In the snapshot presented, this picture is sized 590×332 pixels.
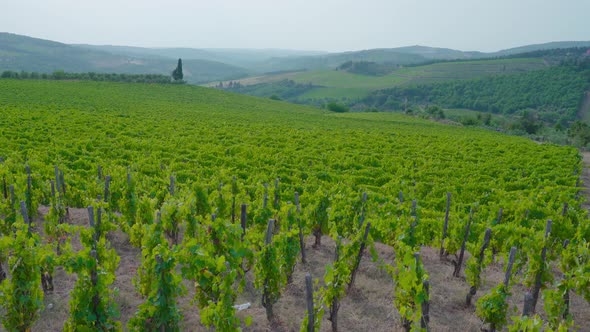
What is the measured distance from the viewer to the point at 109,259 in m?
6.96

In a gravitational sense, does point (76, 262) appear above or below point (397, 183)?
above

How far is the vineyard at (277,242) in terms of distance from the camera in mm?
5688

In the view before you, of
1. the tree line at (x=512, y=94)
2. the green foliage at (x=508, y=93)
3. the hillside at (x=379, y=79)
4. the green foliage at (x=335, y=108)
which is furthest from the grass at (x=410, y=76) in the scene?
the green foliage at (x=335, y=108)

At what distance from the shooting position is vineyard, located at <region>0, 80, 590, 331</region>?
5.69 m

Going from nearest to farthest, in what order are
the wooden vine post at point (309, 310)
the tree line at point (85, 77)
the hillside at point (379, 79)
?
the wooden vine post at point (309, 310) → the tree line at point (85, 77) → the hillside at point (379, 79)

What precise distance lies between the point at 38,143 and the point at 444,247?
1982 centimetres

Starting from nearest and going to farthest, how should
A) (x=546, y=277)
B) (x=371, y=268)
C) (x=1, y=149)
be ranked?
1. (x=546, y=277)
2. (x=371, y=268)
3. (x=1, y=149)

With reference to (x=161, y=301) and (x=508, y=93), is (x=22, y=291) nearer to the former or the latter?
(x=161, y=301)

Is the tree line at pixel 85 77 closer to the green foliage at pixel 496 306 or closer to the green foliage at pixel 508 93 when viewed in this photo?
the green foliage at pixel 508 93

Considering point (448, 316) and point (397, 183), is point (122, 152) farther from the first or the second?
point (448, 316)

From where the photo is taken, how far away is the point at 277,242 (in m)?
7.07

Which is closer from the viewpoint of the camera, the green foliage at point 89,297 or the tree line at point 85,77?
the green foliage at point 89,297

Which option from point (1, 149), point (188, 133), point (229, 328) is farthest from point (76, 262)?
point (188, 133)

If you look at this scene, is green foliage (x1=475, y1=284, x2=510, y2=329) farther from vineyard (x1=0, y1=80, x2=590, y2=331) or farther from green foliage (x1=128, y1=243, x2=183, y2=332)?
green foliage (x1=128, y1=243, x2=183, y2=332)
